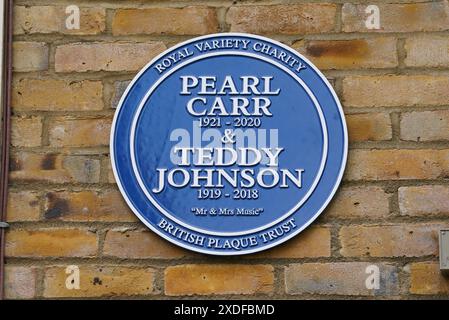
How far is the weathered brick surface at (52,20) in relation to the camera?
334 centimetres

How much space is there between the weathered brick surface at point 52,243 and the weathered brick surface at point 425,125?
98cm

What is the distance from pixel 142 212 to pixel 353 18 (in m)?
0.88

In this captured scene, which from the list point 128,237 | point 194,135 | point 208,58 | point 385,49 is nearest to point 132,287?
point 128,237

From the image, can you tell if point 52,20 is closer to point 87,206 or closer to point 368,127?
point 87,206

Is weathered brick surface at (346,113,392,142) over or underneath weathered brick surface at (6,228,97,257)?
over

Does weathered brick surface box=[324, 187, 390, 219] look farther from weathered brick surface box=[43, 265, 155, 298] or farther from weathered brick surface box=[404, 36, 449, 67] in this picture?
weathered brick surface box=[43, 265, 155, 298]

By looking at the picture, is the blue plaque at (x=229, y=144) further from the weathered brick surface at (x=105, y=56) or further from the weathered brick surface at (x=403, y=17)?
the weathered brick surface at (x=403, y=17)

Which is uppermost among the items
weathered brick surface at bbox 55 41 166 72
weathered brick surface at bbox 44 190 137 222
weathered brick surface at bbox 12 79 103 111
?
weathered brick surface at bbox 55 41 166 72

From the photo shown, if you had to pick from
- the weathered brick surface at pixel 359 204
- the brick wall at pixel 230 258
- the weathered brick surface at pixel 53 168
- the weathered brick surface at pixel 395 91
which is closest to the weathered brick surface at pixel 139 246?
the brick wall at pixel 230 258

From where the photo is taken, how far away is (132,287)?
10.3ft

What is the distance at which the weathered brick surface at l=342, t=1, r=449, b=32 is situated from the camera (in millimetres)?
3303

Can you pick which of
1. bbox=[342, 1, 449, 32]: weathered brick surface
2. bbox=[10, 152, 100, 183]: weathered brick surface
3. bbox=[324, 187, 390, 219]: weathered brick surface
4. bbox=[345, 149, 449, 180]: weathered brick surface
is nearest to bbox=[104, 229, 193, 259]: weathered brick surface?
bbox=[10, 152, 100, 183]: weathered brick surface

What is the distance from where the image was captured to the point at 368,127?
323 cm
